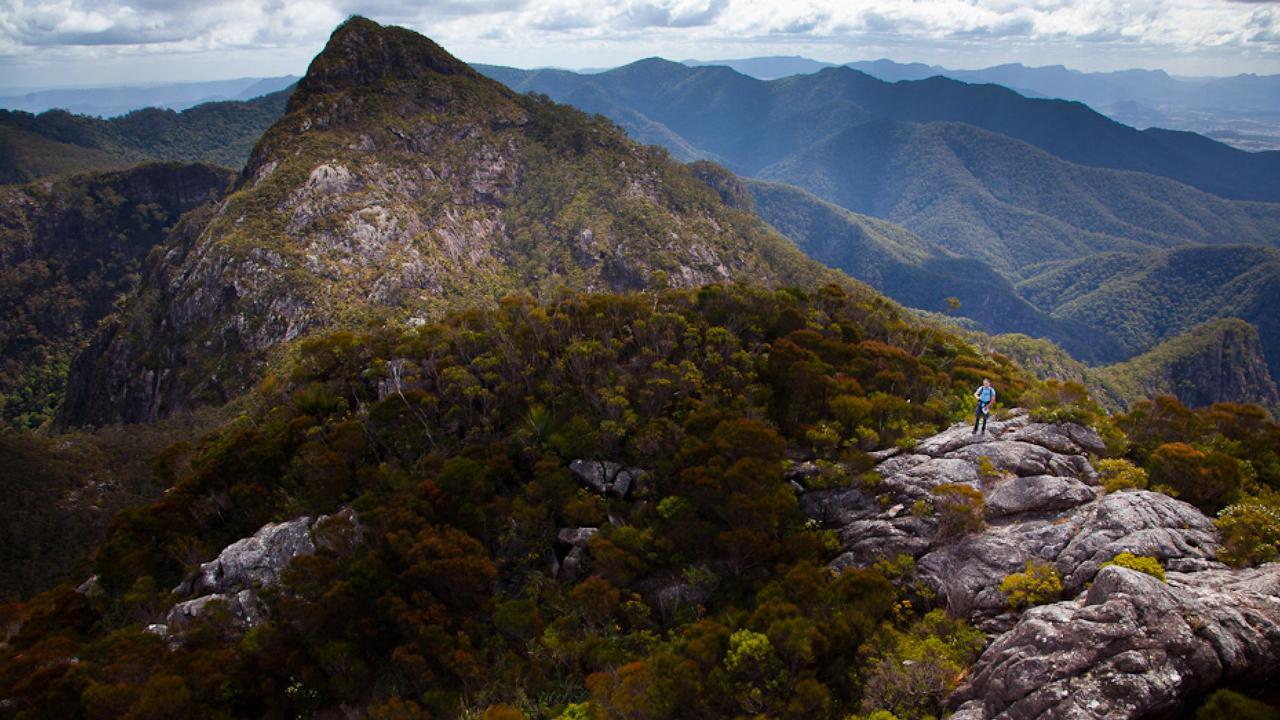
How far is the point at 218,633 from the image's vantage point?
90.0 ft

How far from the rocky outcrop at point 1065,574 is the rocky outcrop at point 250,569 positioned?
21553mm

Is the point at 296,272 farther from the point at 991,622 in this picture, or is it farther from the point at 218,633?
the point at 991,622

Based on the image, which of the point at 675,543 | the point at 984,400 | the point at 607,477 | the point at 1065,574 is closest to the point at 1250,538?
the point at 1065,574

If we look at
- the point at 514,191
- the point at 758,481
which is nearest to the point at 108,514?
the point at 758,481

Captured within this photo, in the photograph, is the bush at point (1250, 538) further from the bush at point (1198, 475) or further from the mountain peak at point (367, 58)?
the mountain peak at point (367, 58)

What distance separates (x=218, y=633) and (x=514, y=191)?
449ft

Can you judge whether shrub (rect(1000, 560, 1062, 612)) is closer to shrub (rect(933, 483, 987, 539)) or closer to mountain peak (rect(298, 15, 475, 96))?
shrub (rect(933, 483, 987, 539))

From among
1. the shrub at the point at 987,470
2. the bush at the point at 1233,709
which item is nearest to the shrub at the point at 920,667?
the bush at the point at 1233,709

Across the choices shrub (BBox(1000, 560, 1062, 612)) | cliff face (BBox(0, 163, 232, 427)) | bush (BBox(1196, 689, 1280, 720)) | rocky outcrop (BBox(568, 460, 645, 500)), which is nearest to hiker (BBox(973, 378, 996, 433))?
shrub (BBox(1000, 560, 1062, 612))

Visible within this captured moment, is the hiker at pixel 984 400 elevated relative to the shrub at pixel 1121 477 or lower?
elevated

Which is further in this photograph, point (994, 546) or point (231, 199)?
point (231, 199)

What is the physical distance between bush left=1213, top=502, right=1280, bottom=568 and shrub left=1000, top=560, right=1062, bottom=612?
15.4 ft

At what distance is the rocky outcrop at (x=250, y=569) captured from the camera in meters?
28.1

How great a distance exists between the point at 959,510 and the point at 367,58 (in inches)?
Answer: 6515
